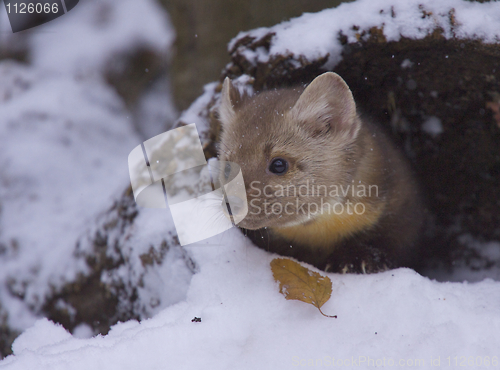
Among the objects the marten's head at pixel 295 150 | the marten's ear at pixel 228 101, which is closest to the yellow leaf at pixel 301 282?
the marten's head at pixel 295 150

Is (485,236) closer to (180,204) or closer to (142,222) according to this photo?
(180,204)

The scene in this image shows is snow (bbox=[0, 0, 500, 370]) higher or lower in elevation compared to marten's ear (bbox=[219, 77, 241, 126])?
lower

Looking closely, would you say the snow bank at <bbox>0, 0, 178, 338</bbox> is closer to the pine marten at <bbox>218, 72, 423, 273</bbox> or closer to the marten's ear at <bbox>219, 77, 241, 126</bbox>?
the pine marten at <bbox>218, 72, 423, 273</bbox>

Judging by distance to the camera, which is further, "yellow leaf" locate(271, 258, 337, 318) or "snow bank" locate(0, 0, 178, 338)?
"snow bank" locate(0, 0, 178, 338)

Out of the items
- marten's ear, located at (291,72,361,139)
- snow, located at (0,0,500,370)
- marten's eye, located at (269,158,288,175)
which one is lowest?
snow, located at (0,0,500,370)

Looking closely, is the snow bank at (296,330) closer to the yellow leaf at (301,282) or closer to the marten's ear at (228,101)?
the yellow leaf at (301,282)

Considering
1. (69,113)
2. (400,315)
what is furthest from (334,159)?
(69,113)

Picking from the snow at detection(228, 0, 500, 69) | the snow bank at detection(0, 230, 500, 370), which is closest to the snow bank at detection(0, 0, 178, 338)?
the snow bank at detection(0, 230, 500, 370)
